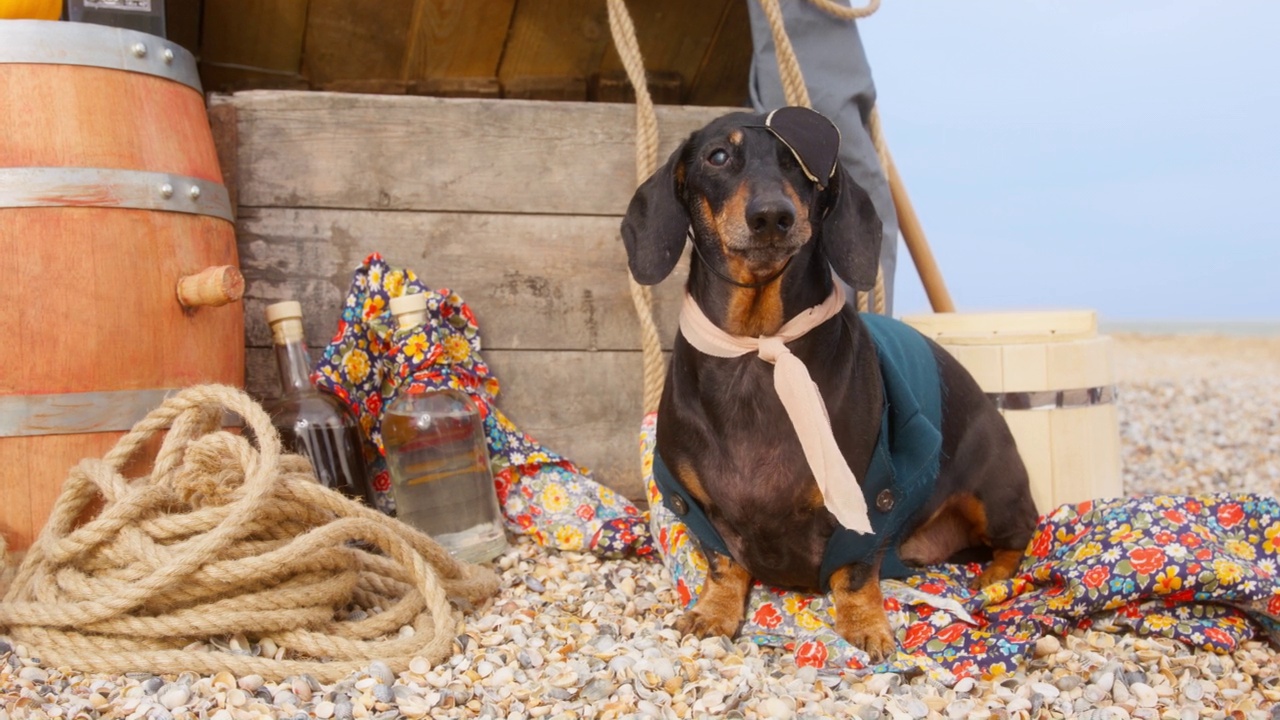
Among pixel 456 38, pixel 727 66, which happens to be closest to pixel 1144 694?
pixel 727 66

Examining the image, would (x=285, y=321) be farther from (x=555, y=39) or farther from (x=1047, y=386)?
(x=1047, y=386)

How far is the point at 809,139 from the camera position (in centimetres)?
197

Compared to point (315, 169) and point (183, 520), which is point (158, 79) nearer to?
point (315, 169)

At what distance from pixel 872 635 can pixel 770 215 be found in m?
0.87

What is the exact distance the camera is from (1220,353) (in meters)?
12.4

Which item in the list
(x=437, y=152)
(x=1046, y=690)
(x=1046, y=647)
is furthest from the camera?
(x=437, y=152)

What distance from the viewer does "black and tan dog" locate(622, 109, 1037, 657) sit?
6.59 ft

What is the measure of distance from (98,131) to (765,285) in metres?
1.54

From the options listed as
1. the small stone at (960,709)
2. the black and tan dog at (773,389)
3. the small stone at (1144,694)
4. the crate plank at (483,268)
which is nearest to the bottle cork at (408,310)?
the crate plank at (483,268)

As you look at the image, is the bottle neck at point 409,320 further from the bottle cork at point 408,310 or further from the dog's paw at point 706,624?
the dog's paw at point 706,624

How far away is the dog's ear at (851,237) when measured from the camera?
2020 mm

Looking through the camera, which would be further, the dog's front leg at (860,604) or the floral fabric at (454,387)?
the floral fabric at (454,387)

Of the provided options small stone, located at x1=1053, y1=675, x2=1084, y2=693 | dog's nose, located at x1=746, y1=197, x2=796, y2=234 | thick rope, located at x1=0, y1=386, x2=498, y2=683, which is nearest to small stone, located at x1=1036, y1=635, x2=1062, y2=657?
small stone, located at x1=1053, y1=675, x2=1084, y2=693

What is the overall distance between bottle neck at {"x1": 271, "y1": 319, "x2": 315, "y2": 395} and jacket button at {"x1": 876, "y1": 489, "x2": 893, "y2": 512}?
1523mm
